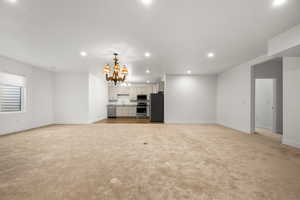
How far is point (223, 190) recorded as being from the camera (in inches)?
63.5

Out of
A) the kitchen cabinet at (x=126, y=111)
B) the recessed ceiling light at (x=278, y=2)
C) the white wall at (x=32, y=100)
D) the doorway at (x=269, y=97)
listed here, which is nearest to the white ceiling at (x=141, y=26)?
the recessed ceiling light at (x=278, y=2)

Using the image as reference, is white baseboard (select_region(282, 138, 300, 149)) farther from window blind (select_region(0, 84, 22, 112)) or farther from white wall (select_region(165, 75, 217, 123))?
window blind (select_region(0, 84, 22, 112))

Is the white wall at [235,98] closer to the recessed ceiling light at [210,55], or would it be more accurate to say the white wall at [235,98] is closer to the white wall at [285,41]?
the recessed ceiling light at [210,55]

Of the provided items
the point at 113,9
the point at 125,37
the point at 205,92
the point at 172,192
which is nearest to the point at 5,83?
the point at 125,37

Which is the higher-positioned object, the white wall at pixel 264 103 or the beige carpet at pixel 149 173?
the white wall at pixel 264 103

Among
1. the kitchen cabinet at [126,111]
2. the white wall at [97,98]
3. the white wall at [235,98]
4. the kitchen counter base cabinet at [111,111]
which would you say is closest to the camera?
the white wall at [235,98]

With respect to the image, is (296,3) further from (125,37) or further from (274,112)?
(274,112)

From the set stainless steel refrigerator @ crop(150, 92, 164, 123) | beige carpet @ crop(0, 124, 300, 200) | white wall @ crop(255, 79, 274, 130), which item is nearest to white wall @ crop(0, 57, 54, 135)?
beige carpet @ crop(0, 124, 300, 200)

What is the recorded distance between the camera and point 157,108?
7.52m

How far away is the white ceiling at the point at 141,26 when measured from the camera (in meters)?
2.07

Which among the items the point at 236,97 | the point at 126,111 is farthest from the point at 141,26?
the point at 126,111

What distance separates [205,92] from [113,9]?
6326 millimetres

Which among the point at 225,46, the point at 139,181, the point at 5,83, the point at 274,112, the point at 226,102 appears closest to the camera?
the point at 139,181

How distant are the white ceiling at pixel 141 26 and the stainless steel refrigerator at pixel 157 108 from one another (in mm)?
3528
